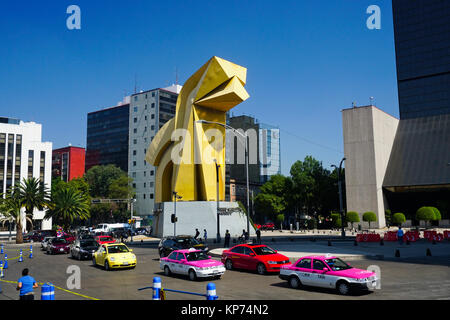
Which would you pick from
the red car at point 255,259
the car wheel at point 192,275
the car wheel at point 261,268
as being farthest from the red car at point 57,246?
the car wheel at point 261,268

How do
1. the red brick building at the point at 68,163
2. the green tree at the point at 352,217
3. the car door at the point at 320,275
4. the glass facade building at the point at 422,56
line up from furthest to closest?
the red brick building at the point at 68,163
the glass facade building at the point at 422,56
the green tree at the point at 352,217
the car door at the point at 320,275

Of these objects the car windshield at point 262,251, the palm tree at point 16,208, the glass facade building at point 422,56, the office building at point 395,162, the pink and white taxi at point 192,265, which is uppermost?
the glass facade building at point 422,56

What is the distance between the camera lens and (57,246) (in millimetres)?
32750

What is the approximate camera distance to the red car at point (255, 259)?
1894 cm

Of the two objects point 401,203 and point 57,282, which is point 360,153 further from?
point 57,282

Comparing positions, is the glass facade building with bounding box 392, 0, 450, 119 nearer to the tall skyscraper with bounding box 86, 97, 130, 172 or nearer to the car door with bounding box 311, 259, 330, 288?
the tall skyscraper with bounding box 86, 97, 130, 172

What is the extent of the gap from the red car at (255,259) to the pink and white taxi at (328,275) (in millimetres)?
3312

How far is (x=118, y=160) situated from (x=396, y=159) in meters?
90.1

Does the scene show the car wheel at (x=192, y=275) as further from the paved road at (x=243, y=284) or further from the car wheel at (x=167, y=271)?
the car wheel at (x=167, y=271)

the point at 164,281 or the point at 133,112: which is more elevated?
the point at 133,112

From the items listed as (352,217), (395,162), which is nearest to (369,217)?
(352,217)

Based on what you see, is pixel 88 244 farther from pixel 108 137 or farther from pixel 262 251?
pixel 108 137
